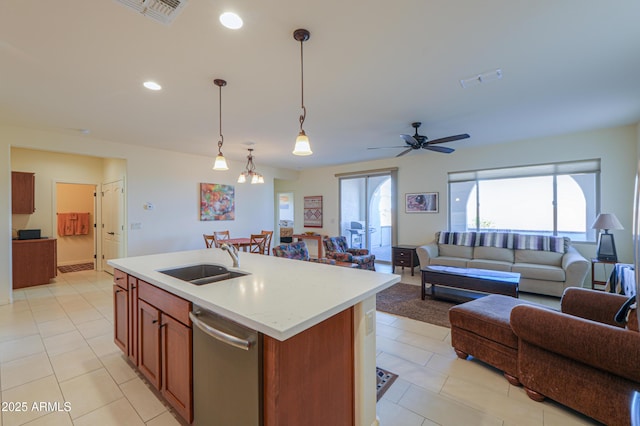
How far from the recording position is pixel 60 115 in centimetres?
359

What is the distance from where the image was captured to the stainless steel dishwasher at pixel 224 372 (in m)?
1.17

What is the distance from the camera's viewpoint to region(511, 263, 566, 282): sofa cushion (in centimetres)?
407

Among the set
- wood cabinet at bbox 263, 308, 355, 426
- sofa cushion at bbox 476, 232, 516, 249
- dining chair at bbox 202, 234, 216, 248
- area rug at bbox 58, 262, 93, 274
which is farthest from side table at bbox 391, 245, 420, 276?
area rug at bbox 58, 262, 93, 274

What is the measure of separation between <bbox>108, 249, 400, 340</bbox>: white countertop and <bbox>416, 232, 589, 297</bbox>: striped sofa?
150 inches

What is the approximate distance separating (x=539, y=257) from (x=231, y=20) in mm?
5559

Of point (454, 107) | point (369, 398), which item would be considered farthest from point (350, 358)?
point (454, 107)

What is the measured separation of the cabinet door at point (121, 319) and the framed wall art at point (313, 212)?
5.85 m

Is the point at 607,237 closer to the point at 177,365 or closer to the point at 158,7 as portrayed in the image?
the point at 177,365

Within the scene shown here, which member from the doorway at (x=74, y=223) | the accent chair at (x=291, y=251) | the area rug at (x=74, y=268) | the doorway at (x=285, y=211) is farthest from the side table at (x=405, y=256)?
the doorway at (x=74, y=223)

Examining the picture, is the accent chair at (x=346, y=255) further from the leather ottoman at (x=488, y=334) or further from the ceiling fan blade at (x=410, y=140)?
the leather ottoman at (x=488, y=334)

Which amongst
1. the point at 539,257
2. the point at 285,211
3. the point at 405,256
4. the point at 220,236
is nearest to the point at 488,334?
the point at 539,257

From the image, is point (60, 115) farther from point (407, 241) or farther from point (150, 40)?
point (407, 241)

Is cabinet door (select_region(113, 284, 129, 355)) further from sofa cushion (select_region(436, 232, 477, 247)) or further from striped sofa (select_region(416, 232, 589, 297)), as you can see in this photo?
sofa cushion (select_region(436, 232, 477, 247))

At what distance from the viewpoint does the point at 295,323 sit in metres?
1.09
